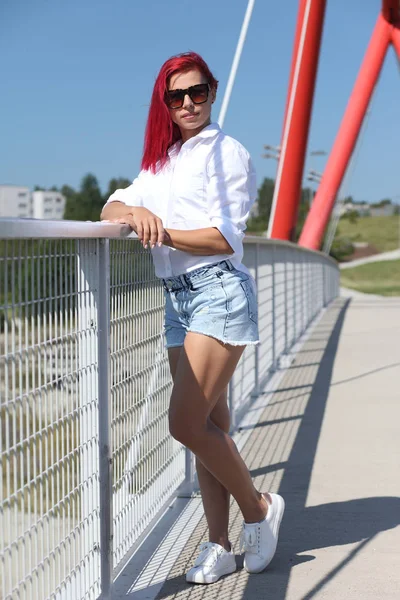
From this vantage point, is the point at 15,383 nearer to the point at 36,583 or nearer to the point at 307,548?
the point at 36,583

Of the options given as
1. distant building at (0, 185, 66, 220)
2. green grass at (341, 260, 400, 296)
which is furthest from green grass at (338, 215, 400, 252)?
green grass at (341, 260, 400, 296)

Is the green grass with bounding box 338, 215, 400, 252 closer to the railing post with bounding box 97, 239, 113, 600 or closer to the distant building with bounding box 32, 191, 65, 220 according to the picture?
the distant building with bounding box 32, 191, 65, 220

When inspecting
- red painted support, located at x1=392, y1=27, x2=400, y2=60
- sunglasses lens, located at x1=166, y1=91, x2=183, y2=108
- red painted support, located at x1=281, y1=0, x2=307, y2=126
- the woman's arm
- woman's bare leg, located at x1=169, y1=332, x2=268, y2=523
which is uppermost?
red painted support, located at x1=392, y1=27, x2=400, y2=60

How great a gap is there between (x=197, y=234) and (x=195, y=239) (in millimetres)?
17

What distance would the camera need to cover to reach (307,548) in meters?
4.25

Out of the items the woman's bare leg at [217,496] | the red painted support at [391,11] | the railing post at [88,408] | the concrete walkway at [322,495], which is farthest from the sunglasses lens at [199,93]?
the red painted support at [391,11]

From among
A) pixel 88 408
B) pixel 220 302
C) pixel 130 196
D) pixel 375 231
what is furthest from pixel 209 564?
pixel 375 231

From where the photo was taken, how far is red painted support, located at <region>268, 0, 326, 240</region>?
59.1 ft

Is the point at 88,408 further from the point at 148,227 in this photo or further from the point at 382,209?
the point at 382,209

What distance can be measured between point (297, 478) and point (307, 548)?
1.22 m

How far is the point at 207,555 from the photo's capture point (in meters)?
3.81

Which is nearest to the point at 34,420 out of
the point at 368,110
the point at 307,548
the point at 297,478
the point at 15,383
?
the point at 15,383

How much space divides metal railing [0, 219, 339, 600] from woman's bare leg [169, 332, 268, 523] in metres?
0.24

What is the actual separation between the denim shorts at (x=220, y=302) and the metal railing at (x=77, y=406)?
0.27 meters
